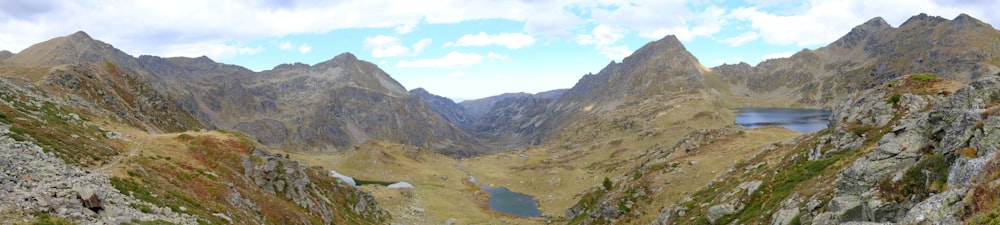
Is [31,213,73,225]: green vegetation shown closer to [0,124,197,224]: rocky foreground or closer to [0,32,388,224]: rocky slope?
[0,32,388,224]: rocky slope

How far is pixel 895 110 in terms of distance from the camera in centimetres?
3891

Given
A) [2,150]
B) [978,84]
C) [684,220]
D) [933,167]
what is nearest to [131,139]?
[2,150]

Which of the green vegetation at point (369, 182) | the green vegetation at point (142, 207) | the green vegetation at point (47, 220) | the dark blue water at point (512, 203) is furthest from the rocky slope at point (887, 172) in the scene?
the green vegetation at point (369, 182)

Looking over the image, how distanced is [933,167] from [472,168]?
176m

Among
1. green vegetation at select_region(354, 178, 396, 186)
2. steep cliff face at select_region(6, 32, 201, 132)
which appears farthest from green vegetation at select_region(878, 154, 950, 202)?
green vegetation at select_region(354, 178, 396, 186)

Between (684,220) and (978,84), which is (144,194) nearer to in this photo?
(684,220)

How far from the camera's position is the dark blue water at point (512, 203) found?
11536cm

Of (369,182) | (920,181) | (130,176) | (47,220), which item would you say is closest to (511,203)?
(369,182)

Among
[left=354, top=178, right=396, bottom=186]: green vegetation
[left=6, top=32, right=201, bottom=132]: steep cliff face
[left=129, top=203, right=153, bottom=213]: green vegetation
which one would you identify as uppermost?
[left=6, top=32, right=201, bottom=132]: steep cliff face

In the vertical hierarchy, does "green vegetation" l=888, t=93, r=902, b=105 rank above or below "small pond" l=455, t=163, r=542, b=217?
above

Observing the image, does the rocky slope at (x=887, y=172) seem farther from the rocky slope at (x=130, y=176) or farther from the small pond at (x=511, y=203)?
the small pond at (x=511, y=203)

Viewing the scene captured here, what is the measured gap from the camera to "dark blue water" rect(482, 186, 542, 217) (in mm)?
115363

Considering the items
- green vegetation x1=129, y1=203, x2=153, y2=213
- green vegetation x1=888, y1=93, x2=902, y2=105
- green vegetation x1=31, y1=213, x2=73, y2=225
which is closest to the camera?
green vegetation x1=31, y1=213, x2=73, y2=225

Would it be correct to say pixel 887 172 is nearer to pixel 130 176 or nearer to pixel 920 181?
pixel 920 181
